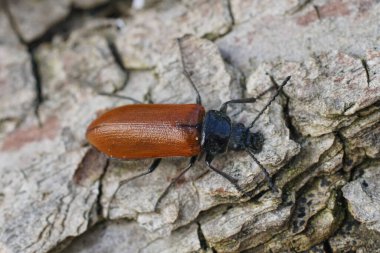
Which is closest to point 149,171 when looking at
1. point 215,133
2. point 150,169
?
point 150,169

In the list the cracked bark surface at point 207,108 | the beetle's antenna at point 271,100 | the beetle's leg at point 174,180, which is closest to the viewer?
the cracked bark surface at point 207,108

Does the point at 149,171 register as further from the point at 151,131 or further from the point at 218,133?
the point at 218,133

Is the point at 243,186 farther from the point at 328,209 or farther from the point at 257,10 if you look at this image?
the point at 257,10

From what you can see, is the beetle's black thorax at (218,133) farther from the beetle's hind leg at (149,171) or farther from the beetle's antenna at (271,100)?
the beetle's hind leg at (149,171)

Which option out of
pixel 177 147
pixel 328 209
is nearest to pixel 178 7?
pixel 177 147

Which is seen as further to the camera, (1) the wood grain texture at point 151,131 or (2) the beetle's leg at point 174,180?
(1) the wood grain texture at point 151,131

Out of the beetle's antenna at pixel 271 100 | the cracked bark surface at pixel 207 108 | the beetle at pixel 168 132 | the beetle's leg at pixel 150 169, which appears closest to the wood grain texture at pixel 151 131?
the beetle at pixel 168 132
